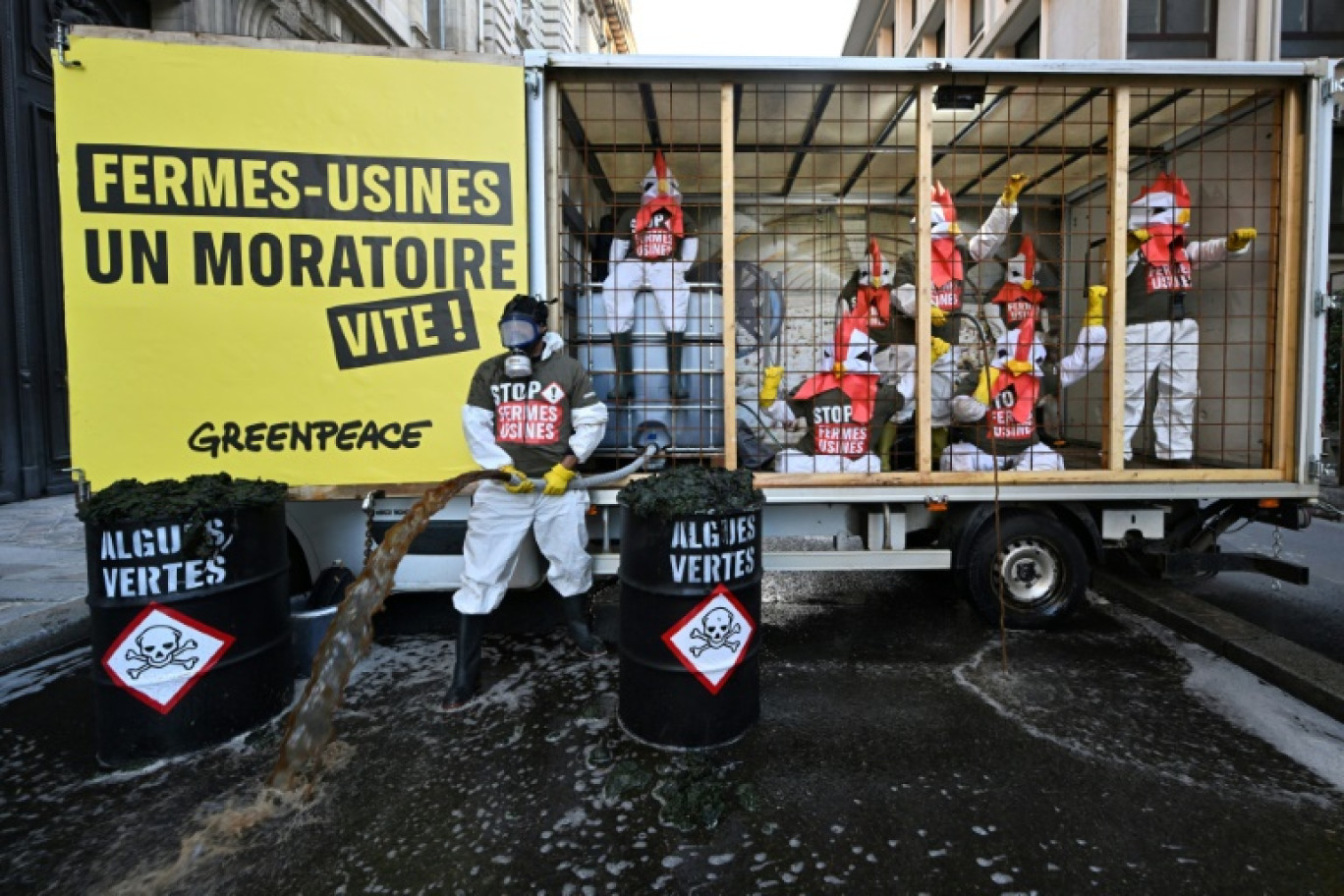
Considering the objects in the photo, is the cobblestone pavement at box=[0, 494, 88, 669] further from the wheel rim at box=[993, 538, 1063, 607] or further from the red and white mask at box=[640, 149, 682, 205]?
the wheel rim at box=[993, 538, 1063, 607]

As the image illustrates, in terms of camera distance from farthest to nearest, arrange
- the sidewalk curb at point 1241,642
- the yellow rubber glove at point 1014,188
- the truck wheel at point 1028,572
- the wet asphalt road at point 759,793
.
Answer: the yellow rubber glove at point 1014,188
the truck wheel at point 1028,572
the sidewalk curb at point 1241,642
the wet asphalt road at point 759,793

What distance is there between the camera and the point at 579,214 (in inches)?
229

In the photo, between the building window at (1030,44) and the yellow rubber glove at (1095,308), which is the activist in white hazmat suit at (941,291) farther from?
the building window at (1030,44)

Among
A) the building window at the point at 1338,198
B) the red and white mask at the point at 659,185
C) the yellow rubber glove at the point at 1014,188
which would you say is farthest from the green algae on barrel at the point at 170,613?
the building window at the point at 1338,198

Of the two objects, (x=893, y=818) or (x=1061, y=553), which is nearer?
(x=893, y=818)

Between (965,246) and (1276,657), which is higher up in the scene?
(965,246)

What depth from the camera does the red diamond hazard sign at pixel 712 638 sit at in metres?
3.23

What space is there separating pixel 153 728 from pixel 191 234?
8.15ft

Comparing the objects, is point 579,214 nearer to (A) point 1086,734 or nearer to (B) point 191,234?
(B) point 191,234

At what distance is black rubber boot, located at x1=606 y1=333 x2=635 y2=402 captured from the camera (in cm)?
489

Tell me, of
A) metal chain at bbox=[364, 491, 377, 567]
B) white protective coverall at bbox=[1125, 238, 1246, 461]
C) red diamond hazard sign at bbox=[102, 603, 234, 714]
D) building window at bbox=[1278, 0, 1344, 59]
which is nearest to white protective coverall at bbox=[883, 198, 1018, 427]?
white protective coverall at bbox=[1125, 238, 1246, 461]

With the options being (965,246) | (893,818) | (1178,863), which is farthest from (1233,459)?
(893,818)

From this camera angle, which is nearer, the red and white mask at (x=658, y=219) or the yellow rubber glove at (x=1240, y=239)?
the yellow rubber glove at (x=1240, y=239)

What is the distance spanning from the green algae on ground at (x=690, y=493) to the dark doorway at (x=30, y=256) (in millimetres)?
8297
